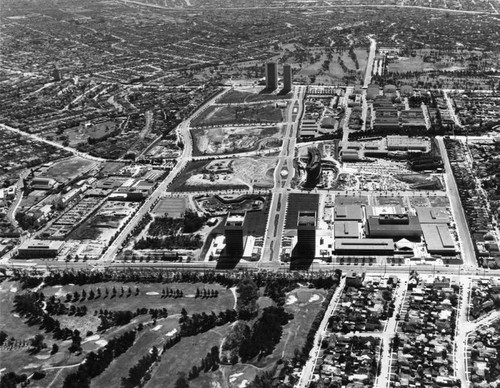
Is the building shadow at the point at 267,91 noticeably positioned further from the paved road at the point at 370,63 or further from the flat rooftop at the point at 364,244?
the flat rooftop at the point at 364,244

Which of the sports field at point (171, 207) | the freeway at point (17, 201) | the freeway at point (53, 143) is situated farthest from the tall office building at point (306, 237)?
the freeway at point (53, 143)

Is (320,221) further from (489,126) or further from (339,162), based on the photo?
(489,126)

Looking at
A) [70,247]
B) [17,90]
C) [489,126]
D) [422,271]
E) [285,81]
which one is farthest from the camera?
[17,90]

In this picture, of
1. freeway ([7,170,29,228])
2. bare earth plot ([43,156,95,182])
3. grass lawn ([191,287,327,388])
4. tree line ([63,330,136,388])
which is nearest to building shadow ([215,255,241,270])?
grass lawn ([191,287,327,388])

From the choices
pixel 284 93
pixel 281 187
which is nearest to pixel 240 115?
pixel 284 93

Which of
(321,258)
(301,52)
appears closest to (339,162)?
(321,258)

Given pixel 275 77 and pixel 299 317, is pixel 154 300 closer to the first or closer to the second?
pixel 299 317
